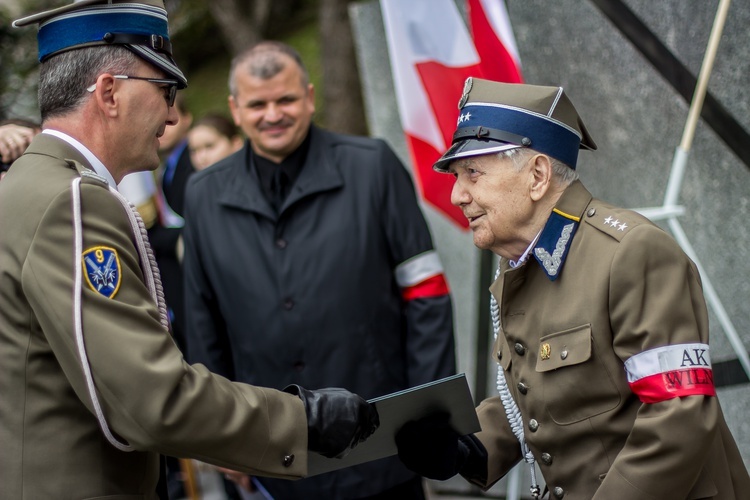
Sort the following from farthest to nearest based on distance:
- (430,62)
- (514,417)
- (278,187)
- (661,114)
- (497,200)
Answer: (430,62), (661,114), (278,187), (514,417), (497,200)

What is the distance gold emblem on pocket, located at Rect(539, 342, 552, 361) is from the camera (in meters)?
2.39

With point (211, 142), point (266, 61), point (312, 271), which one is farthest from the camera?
point (211, 142)

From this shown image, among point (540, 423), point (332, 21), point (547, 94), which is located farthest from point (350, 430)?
point (332, 21)

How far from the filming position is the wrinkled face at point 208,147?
18.1ft

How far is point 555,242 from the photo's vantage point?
96.3 inches

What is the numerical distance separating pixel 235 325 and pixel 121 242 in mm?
1462

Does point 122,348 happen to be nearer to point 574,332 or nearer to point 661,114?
point 574,332

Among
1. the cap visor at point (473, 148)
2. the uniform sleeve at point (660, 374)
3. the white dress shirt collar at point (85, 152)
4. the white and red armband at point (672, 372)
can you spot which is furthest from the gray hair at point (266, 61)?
the white and red armband at point (672, 372)

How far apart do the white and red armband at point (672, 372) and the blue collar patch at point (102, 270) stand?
1.21m

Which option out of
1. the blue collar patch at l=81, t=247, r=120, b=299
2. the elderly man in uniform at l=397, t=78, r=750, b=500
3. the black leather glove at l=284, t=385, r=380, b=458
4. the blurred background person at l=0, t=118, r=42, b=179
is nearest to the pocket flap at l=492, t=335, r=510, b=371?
the elderly man in uniform at l=397, t=78, r=750, b=500

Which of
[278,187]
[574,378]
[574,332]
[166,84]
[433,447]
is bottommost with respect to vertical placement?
[433,447]

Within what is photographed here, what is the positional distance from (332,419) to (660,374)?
807 millimetres

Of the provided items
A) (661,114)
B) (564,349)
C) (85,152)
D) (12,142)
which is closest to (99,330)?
(85,152)

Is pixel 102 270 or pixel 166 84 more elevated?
pixel 166 84
